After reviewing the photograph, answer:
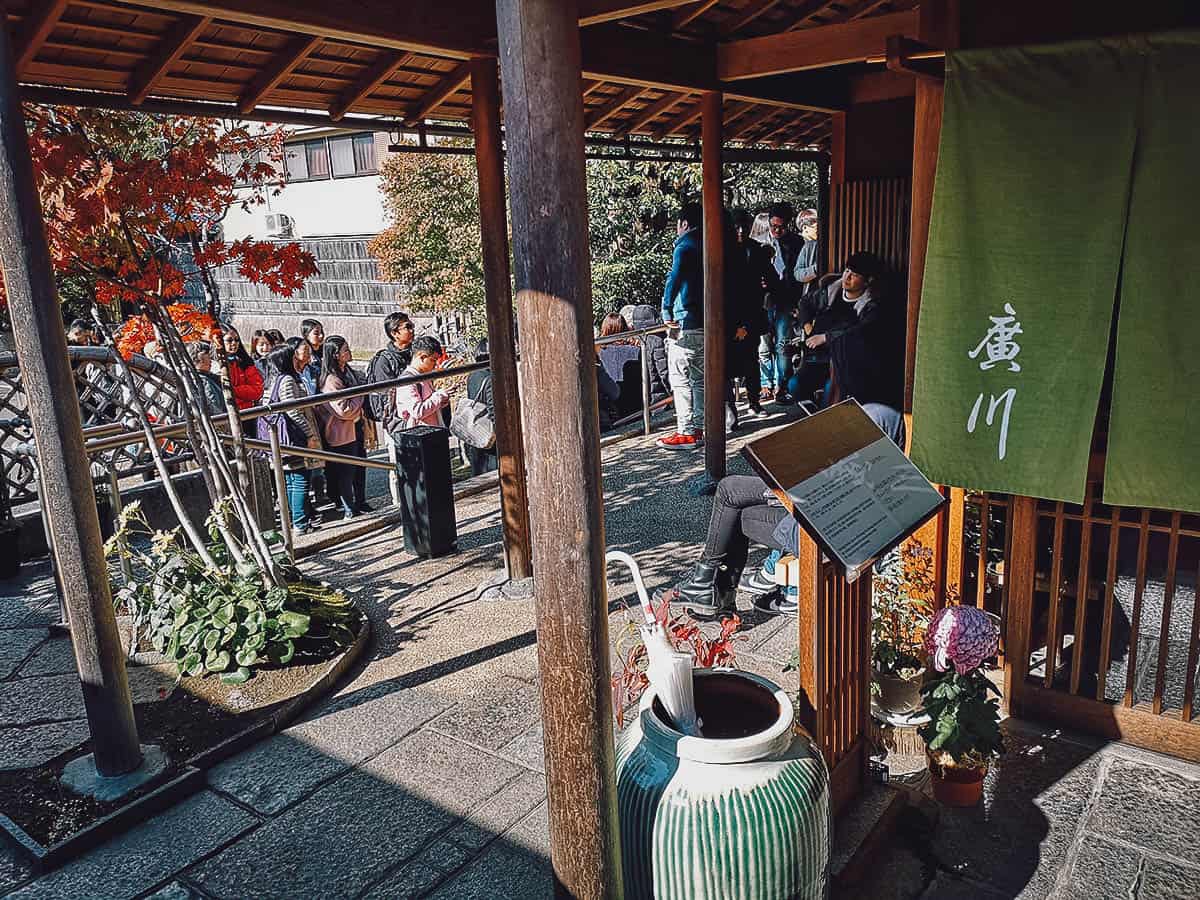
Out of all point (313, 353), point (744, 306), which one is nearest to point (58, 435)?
point (313, 353)

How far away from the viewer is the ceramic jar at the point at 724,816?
2.70 m

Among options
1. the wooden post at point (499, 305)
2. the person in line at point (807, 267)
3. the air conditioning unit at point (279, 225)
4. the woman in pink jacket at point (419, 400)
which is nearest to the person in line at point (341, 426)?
the woman in pink jacket at point (419, 400)

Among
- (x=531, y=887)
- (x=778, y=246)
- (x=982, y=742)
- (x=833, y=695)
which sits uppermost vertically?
(x=778, y=246)

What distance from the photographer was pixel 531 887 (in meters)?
3.53

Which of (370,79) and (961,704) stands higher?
(370,79)

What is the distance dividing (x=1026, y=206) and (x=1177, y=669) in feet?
8.56

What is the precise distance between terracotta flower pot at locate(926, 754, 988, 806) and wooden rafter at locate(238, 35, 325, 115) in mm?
4841

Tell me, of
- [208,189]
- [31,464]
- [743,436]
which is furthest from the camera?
[743,436]

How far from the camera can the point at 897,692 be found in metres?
4.27

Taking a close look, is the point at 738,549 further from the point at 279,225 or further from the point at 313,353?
the point at 279,225

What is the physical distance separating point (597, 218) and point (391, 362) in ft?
30.5

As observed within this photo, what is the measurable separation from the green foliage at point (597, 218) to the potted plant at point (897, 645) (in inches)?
498

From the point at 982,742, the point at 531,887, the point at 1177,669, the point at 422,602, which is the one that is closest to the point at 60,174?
the point at 422,602

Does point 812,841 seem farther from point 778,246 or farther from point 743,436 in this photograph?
point 778,246
